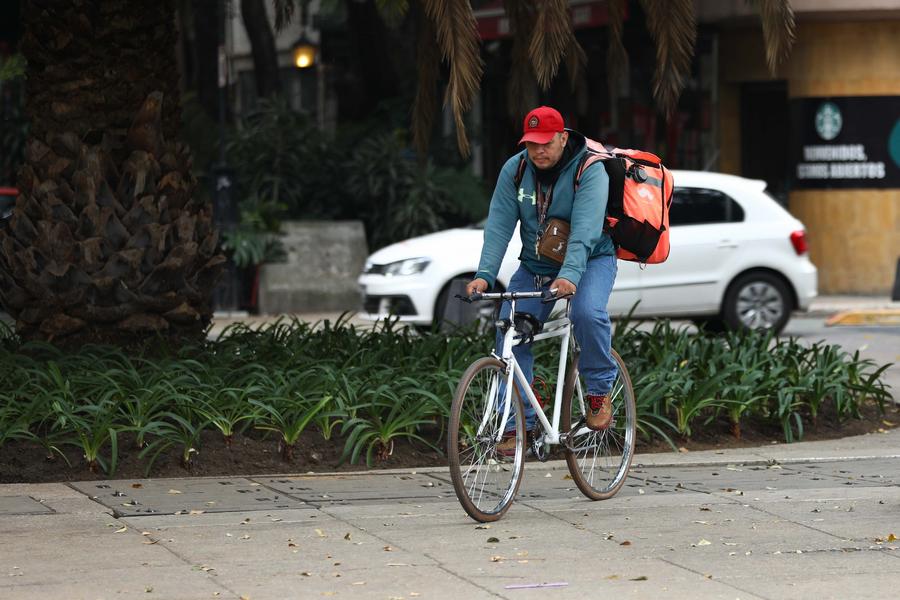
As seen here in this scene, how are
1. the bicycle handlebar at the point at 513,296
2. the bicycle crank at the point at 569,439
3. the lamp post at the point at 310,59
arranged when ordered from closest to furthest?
the bicycle handlebar at the point at 513,296 → the bicycle crank at the point at 569,439 → the lamp post at the point at 310,59

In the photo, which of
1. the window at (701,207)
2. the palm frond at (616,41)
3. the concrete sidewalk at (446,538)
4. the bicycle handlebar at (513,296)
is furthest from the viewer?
the window at (701,207)

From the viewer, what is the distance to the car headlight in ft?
53.2

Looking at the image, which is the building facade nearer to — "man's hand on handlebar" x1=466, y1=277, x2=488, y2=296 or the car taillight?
the car taillight

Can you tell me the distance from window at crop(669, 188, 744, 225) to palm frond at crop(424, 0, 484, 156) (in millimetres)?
7772

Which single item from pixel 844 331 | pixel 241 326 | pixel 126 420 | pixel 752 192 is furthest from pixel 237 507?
pixel 844 331

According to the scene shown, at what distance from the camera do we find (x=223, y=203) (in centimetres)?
2086

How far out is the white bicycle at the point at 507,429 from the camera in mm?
6949

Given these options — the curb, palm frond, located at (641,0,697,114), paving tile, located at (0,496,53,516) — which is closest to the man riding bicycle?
paving tile, located at (0,496,53,516)

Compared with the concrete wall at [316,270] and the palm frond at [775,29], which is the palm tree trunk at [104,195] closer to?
the palm frond at [775,29]

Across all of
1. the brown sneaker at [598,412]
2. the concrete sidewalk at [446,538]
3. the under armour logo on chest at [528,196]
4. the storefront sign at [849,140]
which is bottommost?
the concrete sidewalk at [446,538]

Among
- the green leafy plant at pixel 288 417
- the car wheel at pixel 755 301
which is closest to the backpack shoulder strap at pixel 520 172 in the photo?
the green leafy plant at pixel 288 417

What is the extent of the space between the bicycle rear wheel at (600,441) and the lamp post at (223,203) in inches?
498

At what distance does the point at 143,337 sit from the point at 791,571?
5.24m

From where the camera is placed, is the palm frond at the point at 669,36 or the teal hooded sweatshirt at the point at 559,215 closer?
the teal hooded sweatshirt at the point at 559,215
